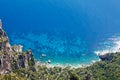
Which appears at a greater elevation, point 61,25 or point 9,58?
point 61,25

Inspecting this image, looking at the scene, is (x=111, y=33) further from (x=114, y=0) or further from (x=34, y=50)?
(x=114, y=0)

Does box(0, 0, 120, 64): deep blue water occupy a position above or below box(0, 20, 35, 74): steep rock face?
above

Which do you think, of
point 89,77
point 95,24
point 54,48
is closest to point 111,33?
point 95,24

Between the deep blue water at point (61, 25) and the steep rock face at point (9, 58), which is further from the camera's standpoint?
the deep blue water at point (61, 25)

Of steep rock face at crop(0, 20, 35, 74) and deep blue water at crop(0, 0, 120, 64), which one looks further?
deep blue water at crop(0, 0, 120, 64)

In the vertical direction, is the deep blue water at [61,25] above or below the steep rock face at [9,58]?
above
